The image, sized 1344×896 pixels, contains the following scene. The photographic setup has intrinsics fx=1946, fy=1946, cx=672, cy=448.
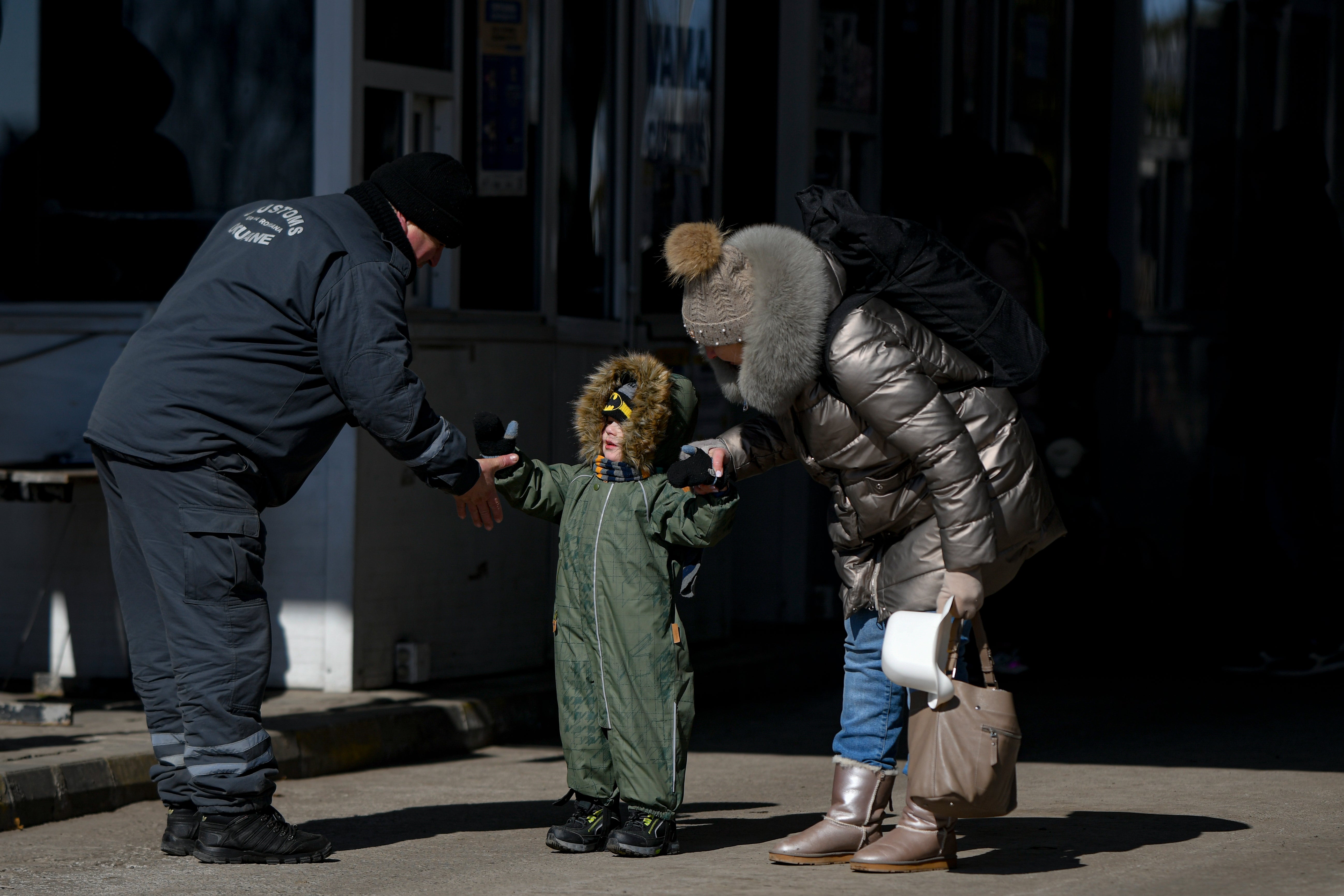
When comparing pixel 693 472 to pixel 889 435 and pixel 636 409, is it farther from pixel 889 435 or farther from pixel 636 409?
pixel 889 435

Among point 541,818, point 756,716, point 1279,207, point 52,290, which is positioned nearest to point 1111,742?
point 756,716

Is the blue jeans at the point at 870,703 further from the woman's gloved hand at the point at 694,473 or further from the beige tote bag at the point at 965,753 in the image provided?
the woman's gloved hand at the point at 694,473

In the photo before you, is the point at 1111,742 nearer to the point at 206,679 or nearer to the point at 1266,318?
the point at 1266,318

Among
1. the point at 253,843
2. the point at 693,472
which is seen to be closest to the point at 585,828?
the point at 253,843

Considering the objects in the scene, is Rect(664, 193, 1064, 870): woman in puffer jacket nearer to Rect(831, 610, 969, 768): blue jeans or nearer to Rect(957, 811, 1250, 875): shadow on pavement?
Rect(831, 610, 969, 768): blue jeans

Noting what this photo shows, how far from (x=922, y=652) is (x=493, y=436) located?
54.8 inches

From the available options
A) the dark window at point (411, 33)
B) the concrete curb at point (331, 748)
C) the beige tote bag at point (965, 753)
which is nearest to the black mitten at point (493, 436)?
the beige tote bag at point (965, 753)

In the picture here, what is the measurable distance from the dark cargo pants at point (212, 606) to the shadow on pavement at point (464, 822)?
20.1 inches

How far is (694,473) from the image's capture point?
5062 millimetres

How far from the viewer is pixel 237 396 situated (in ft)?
17.2

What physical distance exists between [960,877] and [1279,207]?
5935 mm

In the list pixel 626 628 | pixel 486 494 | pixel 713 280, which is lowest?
pixel 626 628

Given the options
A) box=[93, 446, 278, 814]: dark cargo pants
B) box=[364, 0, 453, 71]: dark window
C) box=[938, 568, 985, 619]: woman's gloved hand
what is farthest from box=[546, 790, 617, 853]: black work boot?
box=[364, 0, 453, 71]: dark window

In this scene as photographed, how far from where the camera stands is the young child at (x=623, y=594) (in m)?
5.30
